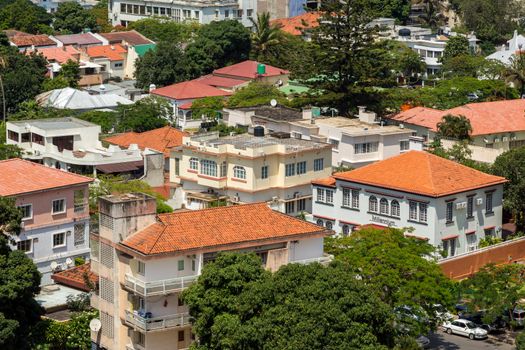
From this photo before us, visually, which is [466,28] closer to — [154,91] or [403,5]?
[403,5]

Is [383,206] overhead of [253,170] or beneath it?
beneath

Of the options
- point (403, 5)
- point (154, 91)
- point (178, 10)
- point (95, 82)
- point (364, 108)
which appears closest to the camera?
point (364, 108)

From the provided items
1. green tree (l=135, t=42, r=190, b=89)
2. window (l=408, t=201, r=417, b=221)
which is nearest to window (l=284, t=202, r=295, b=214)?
window (l=408, t=201, r=417, b=221)

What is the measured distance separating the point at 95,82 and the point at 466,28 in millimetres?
39715

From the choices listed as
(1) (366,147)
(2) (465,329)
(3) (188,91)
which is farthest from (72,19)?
(2) (465,329)

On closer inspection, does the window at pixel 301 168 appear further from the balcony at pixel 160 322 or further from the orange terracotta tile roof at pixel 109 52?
the orange terracotta tile roof at pixel 109 52

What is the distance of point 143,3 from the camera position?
144m

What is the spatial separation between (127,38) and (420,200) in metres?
63.6

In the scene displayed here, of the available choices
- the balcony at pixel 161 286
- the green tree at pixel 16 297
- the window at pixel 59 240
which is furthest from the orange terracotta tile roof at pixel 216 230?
the window at pixel 59 240

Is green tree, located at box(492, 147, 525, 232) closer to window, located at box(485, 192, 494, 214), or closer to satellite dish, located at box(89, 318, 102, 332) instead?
window, located at box(485, 192, 494, 214)

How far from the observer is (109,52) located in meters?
124

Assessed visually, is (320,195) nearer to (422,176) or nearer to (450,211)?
(422,176)

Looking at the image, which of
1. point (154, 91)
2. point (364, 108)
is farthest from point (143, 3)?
point (364, 108)

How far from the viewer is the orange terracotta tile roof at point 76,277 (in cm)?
6069
